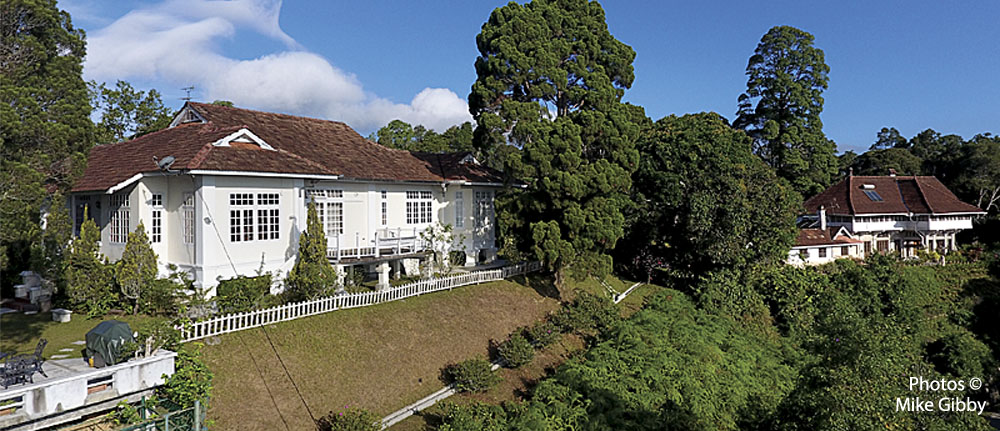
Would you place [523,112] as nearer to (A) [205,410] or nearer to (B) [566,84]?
(B) [566,84]

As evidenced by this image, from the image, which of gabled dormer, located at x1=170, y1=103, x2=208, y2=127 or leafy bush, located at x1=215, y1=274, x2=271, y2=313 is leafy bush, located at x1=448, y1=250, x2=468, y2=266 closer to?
leafy bush, located at x1=215, y1=274, x2=271, y2=313

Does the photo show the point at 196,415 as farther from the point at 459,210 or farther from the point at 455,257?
the point at 459,210

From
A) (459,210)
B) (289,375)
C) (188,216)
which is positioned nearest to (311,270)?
(289,375)

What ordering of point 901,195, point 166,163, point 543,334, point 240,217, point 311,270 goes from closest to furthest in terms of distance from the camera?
1. point 311,270
2. point 166,163
3. point 240,217
4. point 543,334
5. point 901,195

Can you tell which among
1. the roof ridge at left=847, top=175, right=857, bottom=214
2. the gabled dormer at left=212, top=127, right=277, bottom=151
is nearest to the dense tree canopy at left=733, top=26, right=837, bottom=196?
the roof ridge at left=847, top=175, right=857, bottom=214

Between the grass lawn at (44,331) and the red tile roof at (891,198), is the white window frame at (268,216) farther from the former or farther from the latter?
the red tile roof at (891,198)

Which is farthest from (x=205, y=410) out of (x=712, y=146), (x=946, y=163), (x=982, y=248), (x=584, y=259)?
(x=946, y=163)

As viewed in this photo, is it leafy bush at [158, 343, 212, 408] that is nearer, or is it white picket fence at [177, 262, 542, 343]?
leafy bush at [158, 343, 212, 408]
